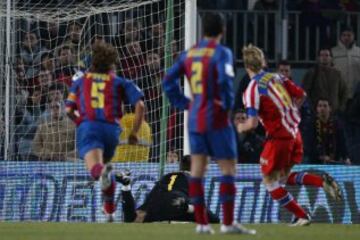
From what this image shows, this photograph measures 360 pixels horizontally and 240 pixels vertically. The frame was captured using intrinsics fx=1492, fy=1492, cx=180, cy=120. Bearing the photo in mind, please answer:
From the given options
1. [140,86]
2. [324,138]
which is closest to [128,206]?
[140,86]

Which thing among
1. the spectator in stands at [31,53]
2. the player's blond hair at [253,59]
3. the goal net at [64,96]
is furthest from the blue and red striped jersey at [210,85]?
the spectator in stands at [31,53]

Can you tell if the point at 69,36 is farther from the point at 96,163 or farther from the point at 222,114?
the point at 222,114

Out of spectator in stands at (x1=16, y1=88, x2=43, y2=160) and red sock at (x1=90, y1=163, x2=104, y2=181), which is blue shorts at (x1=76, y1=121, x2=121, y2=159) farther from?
spectator in stands at (x1=16, y1=88, x2=43, y2=160)

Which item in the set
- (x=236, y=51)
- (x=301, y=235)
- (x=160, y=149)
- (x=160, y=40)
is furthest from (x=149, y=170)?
(x=301, y=235)

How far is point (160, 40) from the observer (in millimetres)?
20750

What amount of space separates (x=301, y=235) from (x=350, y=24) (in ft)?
32.7

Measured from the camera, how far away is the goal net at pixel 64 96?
20422 millimetres

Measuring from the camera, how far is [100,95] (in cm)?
1584

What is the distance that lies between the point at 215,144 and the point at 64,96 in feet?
25.7

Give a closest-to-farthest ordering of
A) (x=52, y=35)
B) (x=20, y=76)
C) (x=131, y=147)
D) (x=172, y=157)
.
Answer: (x=172, y=157), (x=131, y=147), (x=20, y=76), (x=52, y=35)

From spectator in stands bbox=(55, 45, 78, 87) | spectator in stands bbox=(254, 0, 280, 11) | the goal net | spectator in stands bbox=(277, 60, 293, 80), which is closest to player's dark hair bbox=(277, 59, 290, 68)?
spectator in stands bbox=(277, 60, 293, 80)

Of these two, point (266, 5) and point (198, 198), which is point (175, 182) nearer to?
point (198, 198)

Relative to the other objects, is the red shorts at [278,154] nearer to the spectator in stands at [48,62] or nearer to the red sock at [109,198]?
the red sock at [109,198]

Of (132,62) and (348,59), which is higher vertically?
(348,59)
